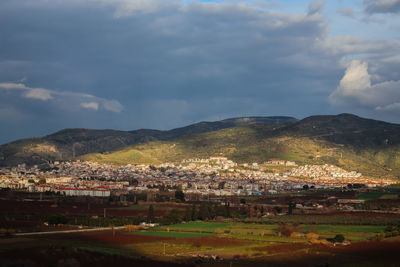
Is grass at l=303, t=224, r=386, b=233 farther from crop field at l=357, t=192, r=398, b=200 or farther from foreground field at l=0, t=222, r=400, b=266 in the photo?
crop field at l=357, t=192, r=398, b=200

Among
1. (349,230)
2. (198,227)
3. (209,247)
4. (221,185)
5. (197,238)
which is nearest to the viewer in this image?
(209,247)

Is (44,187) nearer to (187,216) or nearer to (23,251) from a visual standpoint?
(187,216)

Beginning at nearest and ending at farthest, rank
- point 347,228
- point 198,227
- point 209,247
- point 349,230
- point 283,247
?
point 283,247, point 209,247, point 349,230, point 347,228, point 198,227

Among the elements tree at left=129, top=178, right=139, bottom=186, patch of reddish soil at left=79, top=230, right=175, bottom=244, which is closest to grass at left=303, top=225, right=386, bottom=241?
patch of reddish soil at left=79, top=230, right=175, bottom=244

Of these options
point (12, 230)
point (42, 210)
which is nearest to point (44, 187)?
point (42, 210)

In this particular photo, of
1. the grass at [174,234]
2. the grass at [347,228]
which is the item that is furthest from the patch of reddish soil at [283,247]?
the grass at [347,228]


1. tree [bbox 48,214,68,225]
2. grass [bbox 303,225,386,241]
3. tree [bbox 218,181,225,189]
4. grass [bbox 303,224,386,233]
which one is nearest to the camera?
grass [bbox 303,225,386,241]

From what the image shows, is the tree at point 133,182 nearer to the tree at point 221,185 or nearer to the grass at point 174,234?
the tree at point 221,185

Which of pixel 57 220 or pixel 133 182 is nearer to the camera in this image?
pixel 57 220

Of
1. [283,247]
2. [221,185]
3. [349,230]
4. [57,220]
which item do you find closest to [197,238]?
[283,247]

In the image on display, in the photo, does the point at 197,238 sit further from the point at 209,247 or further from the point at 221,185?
the point at 221,185
